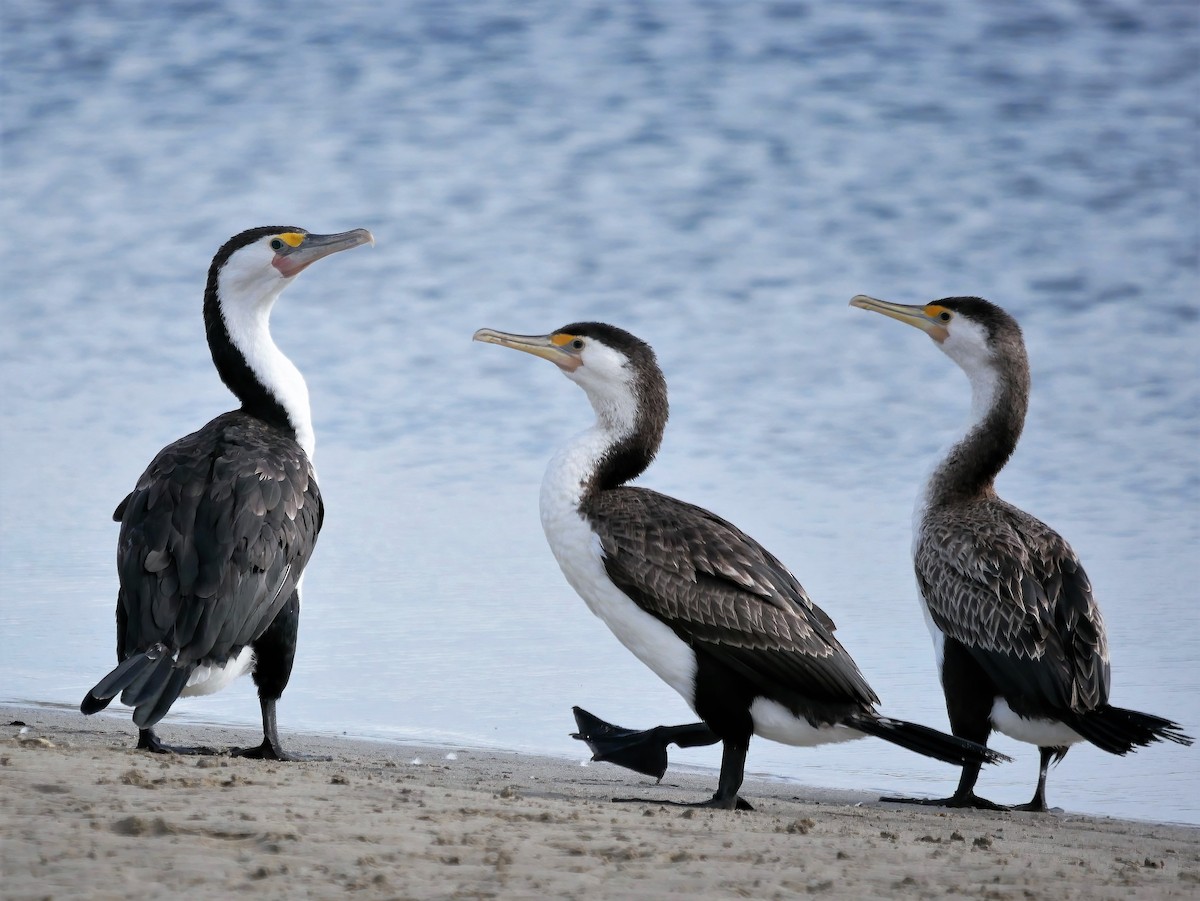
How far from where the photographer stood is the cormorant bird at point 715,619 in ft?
18.8

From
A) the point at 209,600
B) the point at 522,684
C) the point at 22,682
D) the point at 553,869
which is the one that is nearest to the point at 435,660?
the point at 522,684

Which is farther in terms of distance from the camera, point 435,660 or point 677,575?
point 435,660

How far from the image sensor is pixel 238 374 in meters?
7.20

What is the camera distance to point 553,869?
4145mm

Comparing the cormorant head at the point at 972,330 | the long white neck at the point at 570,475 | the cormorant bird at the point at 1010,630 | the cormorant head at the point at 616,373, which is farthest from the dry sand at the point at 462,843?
the cormorant head at the point at 972,330

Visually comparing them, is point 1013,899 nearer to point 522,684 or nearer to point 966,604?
point 966,604

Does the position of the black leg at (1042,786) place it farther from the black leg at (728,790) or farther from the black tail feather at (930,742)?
the black leg at (728,790)

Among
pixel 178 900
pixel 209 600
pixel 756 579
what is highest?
pixel 756 579

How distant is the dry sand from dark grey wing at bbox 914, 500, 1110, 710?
69cm

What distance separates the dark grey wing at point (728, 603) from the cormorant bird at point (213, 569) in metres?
1.23

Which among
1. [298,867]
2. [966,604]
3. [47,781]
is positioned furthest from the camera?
[966,604]

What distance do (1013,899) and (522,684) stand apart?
4.09m

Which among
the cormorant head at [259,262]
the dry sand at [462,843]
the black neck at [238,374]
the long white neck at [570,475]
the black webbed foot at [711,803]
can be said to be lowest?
the dry sand at [462,843]

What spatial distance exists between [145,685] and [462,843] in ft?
5.82
